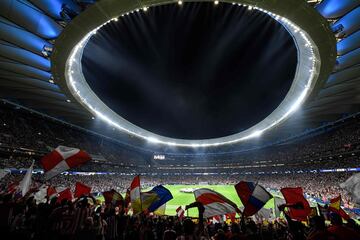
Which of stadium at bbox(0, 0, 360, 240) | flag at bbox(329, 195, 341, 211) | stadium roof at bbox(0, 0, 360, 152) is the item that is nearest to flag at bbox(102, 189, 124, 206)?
stadium at bbox(0, 0, 360, 240)

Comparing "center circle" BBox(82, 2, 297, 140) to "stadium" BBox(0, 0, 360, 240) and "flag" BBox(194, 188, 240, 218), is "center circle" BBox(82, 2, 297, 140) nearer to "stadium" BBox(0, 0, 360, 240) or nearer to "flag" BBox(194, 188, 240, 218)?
"stadium" BBox(0, 0, 360, 240)

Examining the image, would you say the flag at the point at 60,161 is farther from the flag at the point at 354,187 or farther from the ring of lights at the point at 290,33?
the flag at the point at 354,187

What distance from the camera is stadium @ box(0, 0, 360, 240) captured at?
26.5ft

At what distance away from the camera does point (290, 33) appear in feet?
59.1

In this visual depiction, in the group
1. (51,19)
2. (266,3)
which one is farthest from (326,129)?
(51,19)

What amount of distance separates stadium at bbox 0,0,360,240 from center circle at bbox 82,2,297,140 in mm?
159

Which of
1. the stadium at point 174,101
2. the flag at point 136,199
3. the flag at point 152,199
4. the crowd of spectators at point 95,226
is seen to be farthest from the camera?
the flag at point 152,199

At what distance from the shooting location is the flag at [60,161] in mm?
9625

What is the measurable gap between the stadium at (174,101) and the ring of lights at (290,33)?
0.11 m

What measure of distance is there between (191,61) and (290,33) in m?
10.2

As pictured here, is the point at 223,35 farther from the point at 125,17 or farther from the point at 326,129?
the point at 326,129

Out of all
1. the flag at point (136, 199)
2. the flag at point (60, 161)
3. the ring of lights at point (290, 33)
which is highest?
the ring of lights at point (290, 33)

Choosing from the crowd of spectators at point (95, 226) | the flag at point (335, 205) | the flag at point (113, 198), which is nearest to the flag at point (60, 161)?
the crowd of spectators at point (95, 226)

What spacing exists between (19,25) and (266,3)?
634 inches
